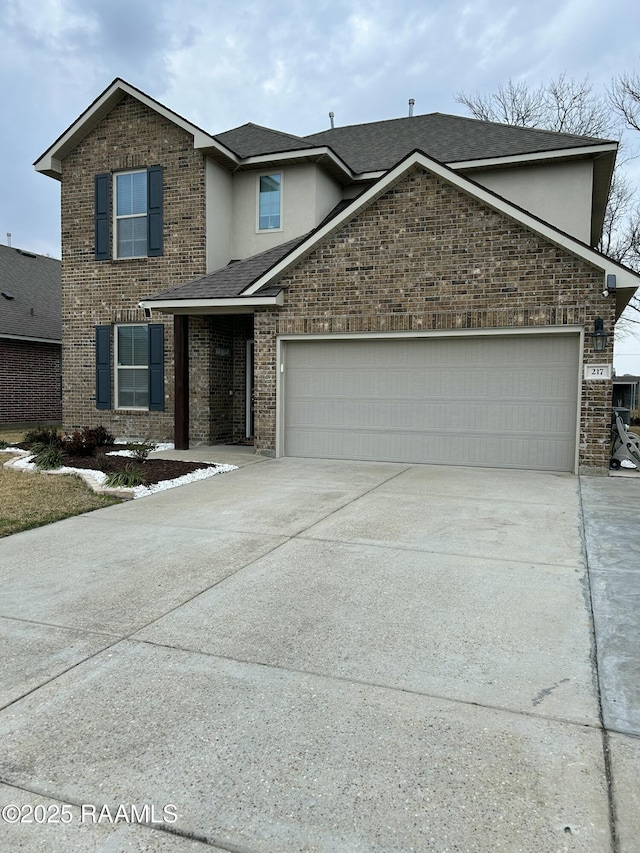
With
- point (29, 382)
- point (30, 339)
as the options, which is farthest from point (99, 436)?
point (29, 382)

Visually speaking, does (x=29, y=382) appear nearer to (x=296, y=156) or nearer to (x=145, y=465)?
(x=145, y=465)

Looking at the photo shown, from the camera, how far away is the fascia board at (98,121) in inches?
510

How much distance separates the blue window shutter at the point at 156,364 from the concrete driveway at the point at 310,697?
300 inches

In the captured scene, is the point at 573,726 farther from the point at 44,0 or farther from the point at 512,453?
the point at 44,0

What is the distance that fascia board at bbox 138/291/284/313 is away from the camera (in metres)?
11.3

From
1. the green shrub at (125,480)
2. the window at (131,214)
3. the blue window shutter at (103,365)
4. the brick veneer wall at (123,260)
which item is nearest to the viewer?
the green shrub at (125,480)

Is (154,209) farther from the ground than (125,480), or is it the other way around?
(154,209)

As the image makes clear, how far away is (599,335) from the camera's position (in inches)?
379

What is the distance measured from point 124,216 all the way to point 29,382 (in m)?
7.92

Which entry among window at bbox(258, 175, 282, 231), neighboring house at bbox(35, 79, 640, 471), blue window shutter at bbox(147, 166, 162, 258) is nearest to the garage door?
neighboring house at bbox(35, 79, 640, 471)

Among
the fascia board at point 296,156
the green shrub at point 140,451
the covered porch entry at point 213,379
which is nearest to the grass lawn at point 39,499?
the green shrub at point 140,451

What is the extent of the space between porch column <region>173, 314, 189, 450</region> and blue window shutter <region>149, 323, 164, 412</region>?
84 centimetres

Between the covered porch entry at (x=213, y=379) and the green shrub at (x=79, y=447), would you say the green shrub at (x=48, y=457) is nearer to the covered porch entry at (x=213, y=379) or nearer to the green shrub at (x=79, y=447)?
the green shrub at (x=79, y=447)

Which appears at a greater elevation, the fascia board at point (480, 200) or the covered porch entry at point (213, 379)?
the fascia board at point (480, 200)
